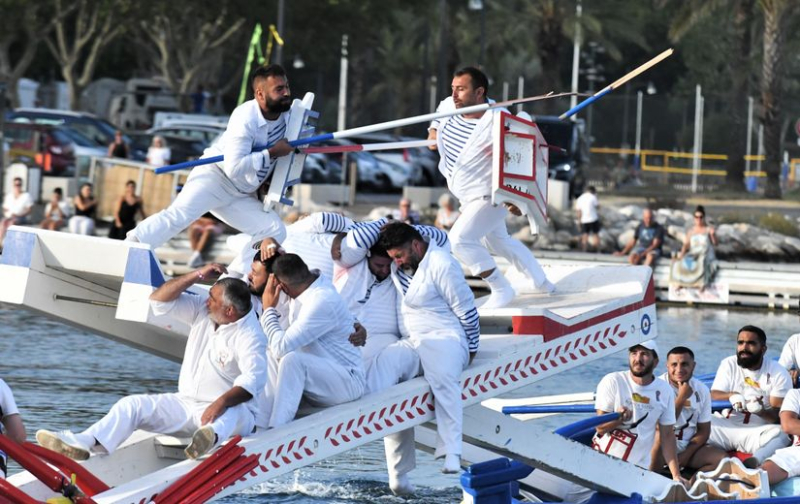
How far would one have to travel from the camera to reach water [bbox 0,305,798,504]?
42.3 feet

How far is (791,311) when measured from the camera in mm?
25203

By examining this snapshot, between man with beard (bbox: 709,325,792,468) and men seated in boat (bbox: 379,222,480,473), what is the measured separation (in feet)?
8.67

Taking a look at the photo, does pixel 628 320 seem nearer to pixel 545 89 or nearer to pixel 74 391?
pixel 74 391

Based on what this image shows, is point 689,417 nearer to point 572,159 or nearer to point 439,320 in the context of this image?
point 439,320

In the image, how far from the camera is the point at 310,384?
29.2ft

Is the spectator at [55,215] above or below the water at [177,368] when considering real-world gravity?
above

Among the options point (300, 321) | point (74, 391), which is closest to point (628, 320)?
point (300, 321)

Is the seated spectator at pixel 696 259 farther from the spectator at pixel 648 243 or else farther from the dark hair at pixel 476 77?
the dark hair at pixel 476 77

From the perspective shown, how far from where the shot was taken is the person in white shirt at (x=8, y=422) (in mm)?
7957

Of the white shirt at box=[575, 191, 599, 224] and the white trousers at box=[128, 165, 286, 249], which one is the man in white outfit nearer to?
the white trousers at box=[128, 165, 286, 249]

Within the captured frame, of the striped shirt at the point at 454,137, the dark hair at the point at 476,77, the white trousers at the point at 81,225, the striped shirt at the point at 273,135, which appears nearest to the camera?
the striped shirt at the point at 273,135

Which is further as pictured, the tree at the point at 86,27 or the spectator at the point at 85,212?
the tree at the point at 86,27

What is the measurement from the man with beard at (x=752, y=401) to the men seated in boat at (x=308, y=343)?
11.3 feet

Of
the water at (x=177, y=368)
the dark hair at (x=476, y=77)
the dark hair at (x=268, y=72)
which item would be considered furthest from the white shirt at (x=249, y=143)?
the water at (x=177, y=368)
